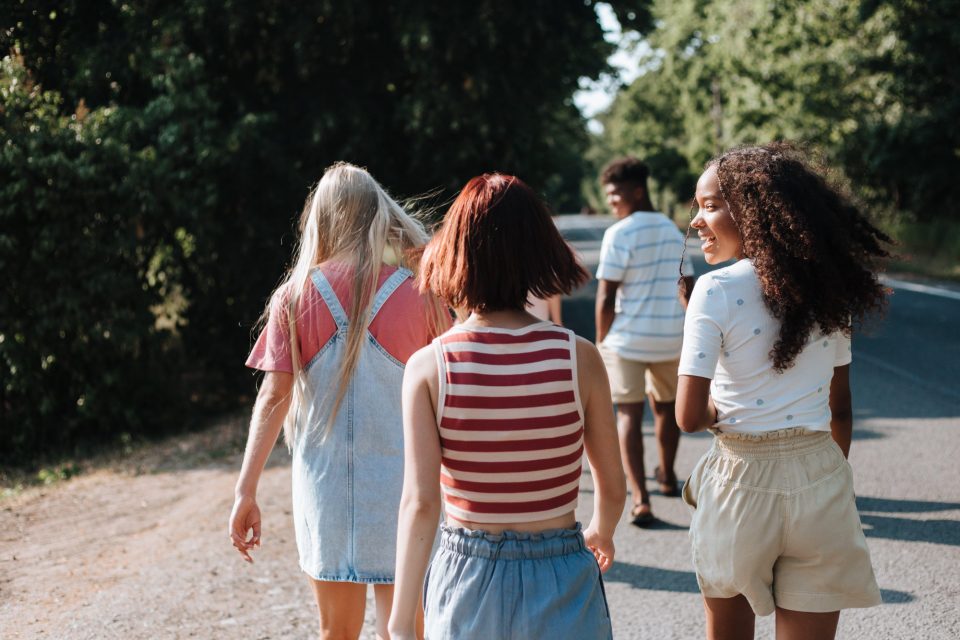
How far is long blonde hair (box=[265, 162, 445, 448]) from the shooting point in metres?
2.91

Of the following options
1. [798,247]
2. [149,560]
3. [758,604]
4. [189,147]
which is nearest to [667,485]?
[149,560]

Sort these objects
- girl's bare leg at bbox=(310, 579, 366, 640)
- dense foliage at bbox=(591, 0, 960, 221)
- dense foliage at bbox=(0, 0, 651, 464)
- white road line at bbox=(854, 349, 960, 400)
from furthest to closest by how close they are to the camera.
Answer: dense foliage at bbox=(591, 0, 960, 221) → white road line at bbox=(854, 349, 960, 400) → dense foliage at bbox=(0, 0, 651, 464) → girl's bare leg at bbox=(310, 579, 366, 640)

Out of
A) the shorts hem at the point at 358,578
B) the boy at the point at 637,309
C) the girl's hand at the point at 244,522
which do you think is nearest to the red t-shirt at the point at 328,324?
the girl's hand at the point at 244,522

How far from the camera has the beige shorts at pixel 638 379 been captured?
5477 mm

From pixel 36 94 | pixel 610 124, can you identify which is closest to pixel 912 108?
pixel 36 94

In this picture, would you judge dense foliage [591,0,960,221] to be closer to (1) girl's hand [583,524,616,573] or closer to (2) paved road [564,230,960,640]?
(2) paved road [564,230,960,640]

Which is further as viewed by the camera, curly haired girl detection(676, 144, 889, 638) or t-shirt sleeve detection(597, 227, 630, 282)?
t-shirt sleeve detection(597, 227, 630, 282)

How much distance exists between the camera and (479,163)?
10789 millimetres

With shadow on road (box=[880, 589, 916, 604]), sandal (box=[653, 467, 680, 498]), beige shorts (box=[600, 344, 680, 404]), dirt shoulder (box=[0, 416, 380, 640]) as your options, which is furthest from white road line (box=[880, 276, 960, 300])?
shadow on road (box=[880, 589, 916, 604])

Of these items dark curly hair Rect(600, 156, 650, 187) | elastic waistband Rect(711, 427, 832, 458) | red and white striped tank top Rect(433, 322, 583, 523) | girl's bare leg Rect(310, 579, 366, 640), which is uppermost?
dark curly hair Rect(600, 156, 650, 187)

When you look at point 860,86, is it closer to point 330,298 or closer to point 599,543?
point 330,298

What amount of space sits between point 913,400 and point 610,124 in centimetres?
8192

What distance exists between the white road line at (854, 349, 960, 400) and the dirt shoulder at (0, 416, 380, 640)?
605 cm

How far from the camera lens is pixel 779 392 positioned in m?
2.53
